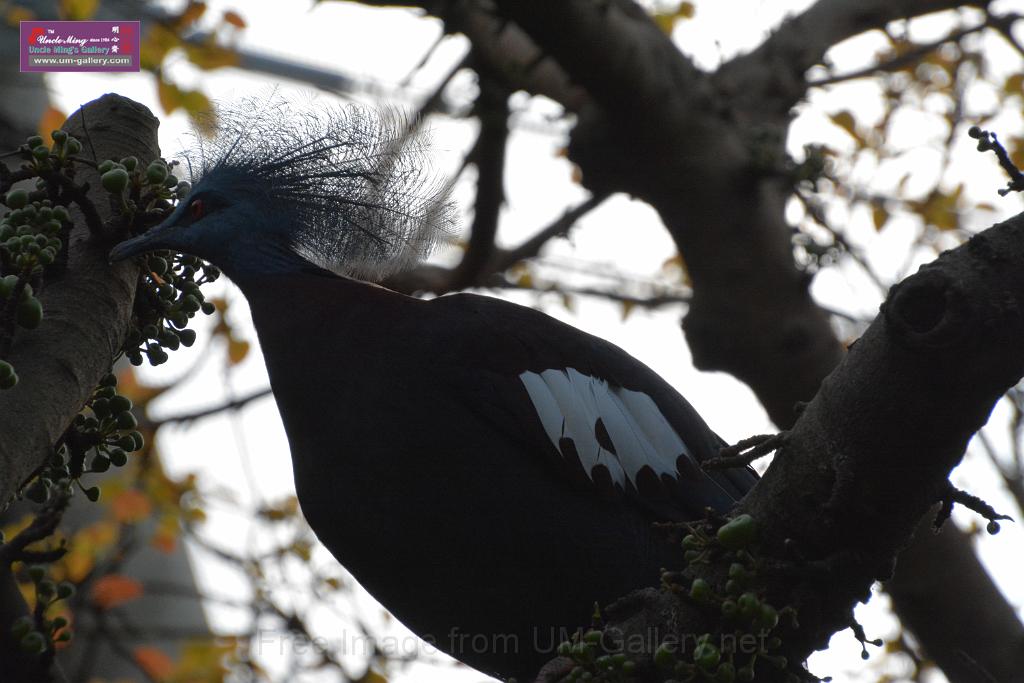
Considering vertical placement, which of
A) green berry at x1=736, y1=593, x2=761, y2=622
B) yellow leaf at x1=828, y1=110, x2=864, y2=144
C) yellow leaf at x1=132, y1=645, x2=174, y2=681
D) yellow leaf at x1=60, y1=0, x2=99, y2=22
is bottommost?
green berry at x1=736, y1=593, x2=761, y2=622

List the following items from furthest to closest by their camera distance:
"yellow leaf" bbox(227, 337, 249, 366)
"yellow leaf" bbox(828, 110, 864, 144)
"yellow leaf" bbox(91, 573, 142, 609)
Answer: "yellow leaf" bbox(227, 337, 249, 366)
"yellow leaf" bbox(828, 110, 864, 144)
"yellow leaf" bbox(91, 573, 142, 609)

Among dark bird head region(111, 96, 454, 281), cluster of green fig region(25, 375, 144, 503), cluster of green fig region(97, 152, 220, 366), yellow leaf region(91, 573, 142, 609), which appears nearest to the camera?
cluster of green fig region(25, 375, 144, 503)

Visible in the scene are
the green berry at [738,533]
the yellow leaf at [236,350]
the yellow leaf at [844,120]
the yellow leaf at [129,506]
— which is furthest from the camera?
the yellow leaf at [236,350]

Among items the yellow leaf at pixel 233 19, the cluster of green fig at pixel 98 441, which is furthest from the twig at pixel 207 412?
the cluster of green fig at pixel 98 441

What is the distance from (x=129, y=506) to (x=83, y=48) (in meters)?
2.38

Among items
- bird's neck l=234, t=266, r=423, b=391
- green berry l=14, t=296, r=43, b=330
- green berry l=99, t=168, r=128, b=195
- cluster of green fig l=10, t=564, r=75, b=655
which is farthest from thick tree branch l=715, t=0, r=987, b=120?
cluster of green fig l=10, t=564, r=75, b=655

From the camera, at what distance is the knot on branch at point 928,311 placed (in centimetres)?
156

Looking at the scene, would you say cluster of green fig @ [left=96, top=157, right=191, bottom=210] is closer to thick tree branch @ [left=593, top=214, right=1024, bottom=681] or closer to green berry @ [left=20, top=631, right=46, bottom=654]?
green berry @ [left=20, top=631, right=46, bottom=654]

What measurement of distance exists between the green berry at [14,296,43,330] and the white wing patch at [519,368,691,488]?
117cm

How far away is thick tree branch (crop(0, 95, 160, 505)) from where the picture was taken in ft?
5.70

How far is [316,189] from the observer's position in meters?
2.87

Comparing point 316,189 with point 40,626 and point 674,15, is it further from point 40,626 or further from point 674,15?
point 674,15

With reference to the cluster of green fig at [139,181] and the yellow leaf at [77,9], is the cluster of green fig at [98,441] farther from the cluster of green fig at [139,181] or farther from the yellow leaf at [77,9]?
the yellow leaf at [77,9]

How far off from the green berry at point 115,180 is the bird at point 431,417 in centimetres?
13
